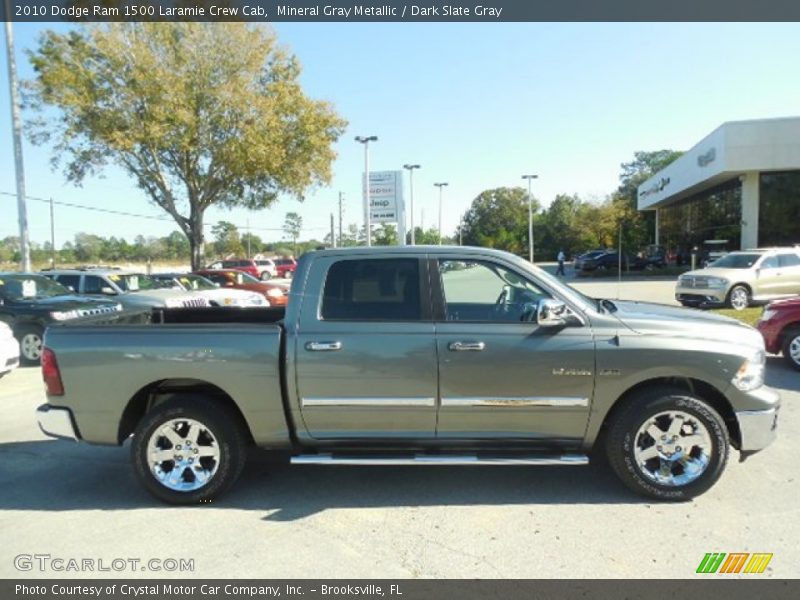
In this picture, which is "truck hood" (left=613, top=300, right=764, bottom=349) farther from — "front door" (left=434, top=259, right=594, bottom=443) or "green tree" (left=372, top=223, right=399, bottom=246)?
"green tree" (left=372, top=223, right=399, bottom=246)

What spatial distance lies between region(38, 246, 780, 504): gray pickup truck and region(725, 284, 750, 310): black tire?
12.2 meters

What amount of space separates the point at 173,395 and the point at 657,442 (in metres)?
3.51

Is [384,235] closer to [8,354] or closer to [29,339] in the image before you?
[29,339]

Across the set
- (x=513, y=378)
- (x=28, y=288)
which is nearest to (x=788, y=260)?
(x=513, y=378)

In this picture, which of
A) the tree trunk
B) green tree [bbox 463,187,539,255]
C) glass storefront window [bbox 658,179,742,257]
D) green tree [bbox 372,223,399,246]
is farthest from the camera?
green tree [bbox 463,187,539,255]

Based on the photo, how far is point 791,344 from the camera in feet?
24.6

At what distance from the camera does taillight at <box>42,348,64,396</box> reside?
382 centimetres

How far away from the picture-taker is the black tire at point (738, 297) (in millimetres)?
14312

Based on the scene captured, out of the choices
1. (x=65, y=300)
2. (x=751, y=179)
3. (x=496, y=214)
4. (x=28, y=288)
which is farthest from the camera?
(x=496, y=214)

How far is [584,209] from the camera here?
67500 mm

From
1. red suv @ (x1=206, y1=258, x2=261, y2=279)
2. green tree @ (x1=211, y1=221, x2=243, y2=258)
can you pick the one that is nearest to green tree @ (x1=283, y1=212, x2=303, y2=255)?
green tree @ (x1=211, y1=221, x2=243, y2=258)

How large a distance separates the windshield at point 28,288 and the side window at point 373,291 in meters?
8.21
